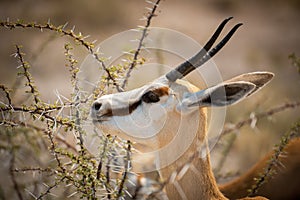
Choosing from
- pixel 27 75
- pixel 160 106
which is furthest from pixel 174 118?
pixel 27 75

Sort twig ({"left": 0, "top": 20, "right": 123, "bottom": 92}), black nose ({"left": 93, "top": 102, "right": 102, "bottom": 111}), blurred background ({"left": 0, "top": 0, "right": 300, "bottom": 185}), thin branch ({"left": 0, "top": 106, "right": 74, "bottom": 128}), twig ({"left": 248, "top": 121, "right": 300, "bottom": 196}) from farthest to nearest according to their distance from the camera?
blurred background ({"left": 0, "top": 0, "right": 300, "bottom": 185}) → twig ({"left": 248, "top": 121, "right": 300, "bottom": 196}) → black nose ({"left": 93, "top": 102, "right": 102, "bottom": 111}) → twig ({"left": 0, "top": 20, "right": 123, "bottom": 92}) → thin branch ({"left": 0, "top": 106, "right": 74, "bottom": 128})

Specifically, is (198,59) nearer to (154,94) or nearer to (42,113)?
(154,94)

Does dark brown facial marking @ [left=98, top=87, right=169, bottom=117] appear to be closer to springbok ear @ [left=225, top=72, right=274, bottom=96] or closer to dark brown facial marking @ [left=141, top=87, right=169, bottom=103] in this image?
dark brown facial marking @ [left=141, top=87, right=169, bottom=103]

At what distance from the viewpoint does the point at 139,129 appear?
3117 mm

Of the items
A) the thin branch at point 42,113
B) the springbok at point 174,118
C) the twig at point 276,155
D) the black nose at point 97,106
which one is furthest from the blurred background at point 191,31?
the thin branch at point 42,113

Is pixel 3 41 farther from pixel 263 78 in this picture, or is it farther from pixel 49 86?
pixel 263 78

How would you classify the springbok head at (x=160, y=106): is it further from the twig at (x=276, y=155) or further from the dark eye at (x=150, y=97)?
the twig at (x=276, y=155)

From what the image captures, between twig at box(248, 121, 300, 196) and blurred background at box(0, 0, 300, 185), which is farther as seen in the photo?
blurred background at box(0, 0, 300, 185)

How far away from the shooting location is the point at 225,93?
287cm

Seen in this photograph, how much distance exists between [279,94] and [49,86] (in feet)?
10.3

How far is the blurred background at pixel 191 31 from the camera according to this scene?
8.52m

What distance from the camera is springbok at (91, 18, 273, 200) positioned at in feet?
9.89

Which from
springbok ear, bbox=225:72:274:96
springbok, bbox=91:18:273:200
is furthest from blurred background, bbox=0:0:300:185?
springbok ear, bbox=225:72:274:96

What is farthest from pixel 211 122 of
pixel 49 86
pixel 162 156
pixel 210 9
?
pixel 210 9
